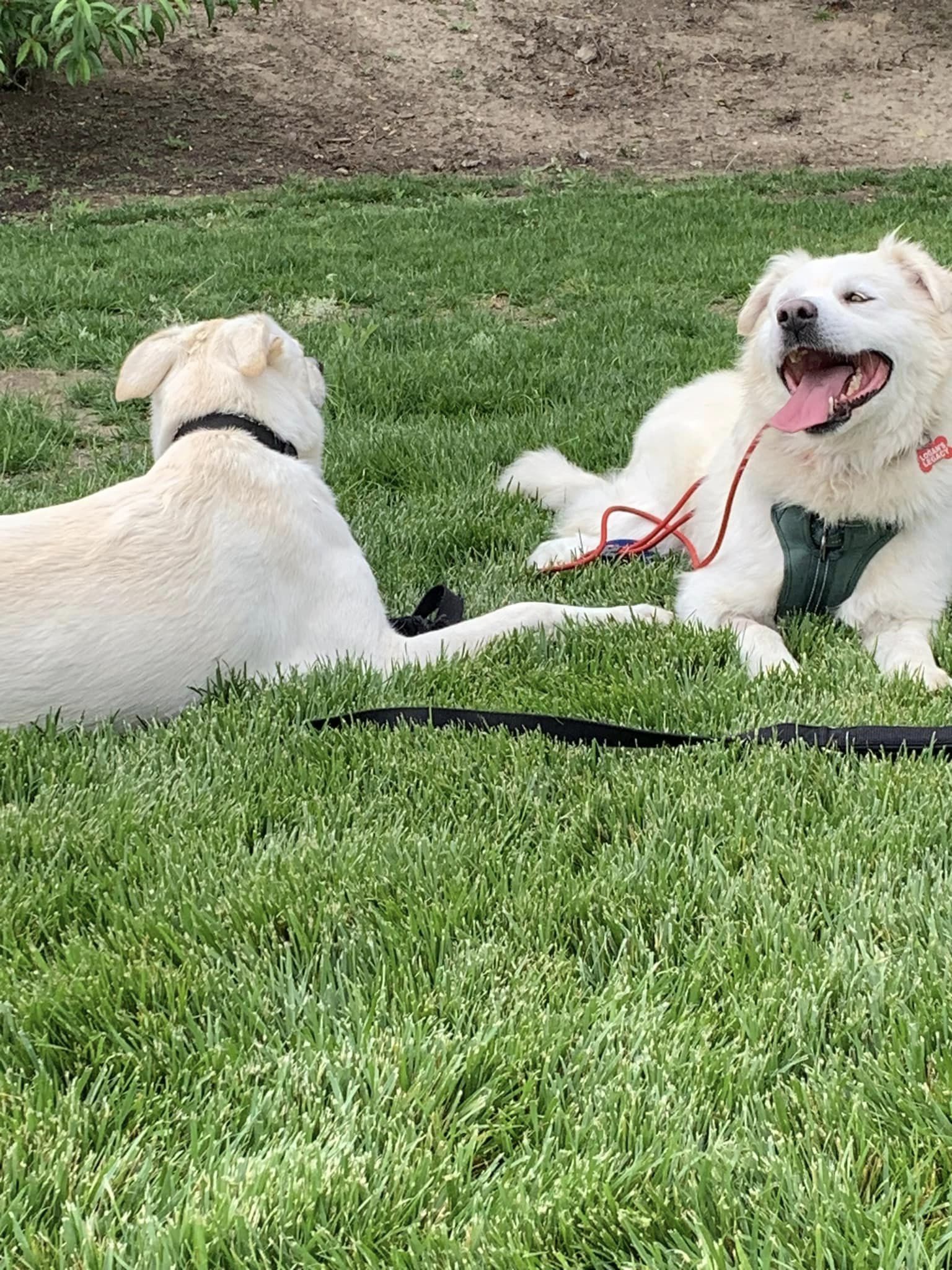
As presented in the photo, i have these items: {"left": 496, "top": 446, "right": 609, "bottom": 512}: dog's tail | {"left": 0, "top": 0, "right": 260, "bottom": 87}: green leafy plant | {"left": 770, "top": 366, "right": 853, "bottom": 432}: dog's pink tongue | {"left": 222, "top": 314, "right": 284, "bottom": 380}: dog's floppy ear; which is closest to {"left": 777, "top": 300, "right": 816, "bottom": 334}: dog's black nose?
{"left": 770, "top": 366, "right": 853, "bottom": 432}: dog's pink tongue

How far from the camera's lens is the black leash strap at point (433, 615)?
314 cm

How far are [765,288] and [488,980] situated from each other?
2.71 m

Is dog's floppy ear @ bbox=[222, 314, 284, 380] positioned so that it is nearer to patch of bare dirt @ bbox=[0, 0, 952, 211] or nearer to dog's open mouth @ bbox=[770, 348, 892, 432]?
dog's open mouth @ bbox=[770, 348, 892, 432]

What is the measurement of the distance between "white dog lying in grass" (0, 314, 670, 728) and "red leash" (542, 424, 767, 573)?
1.45 feet

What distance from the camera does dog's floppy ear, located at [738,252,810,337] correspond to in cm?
344

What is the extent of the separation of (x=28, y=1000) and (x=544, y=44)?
18.8 metres

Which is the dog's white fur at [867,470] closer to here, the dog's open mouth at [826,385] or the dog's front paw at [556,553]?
the dog's open mouth at [826,385]

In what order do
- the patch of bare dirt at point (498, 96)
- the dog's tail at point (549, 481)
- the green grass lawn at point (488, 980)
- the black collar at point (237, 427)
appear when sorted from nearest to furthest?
1. the green grass lawn at point (488, 980)
2. the black collar at point (237, 427)
3. the dog's tail at point (549, 481)
4. the patch of bare dirt at point (498, 96)

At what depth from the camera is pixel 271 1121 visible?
1290 millimetres

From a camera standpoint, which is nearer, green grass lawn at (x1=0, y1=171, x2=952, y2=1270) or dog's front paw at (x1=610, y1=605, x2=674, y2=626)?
green grass lawn at (x1=0, y1=171, x2=952, y2=1270)

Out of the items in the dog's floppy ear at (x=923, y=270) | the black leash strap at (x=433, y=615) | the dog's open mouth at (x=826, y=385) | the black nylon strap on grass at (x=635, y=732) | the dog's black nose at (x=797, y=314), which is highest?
the dog's floppy ear at (x=923, y=270)

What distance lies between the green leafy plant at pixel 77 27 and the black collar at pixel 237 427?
8343 millimetres

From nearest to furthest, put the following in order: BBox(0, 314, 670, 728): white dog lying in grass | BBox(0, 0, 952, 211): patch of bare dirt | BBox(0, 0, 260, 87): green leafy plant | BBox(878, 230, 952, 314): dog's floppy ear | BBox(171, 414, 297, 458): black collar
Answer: BBox(0, 314, 670, 728): white dog lying in grass → BBox(171, 414, 297, 458): black collar → BBox(878, 230, 952, 314): dog's floppy ear → BBox(0, 0, 260, 87): green leafy plant → BBox(0, 0, 952, 211): patch of bare dirt

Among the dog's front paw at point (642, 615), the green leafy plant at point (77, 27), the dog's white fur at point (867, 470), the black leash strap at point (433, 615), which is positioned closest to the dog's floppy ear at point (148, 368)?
the black leash strap at point (433, 615)
